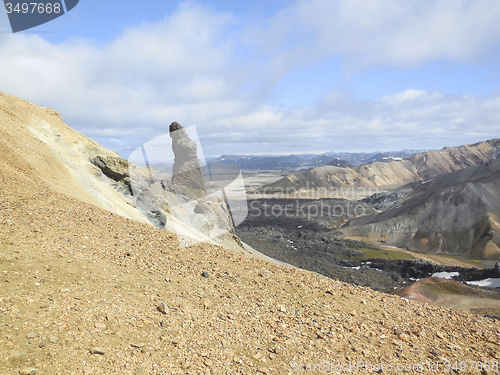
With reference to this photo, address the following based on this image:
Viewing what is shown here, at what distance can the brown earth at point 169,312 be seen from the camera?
5.98 metres

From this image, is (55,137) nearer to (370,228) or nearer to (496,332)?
(496,332)

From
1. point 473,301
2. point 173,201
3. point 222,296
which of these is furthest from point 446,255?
point 222,296

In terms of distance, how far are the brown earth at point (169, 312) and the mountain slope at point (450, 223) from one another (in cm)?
9463

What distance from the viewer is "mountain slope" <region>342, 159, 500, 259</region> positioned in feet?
280

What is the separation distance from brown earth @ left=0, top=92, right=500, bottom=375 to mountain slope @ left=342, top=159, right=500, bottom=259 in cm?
9463

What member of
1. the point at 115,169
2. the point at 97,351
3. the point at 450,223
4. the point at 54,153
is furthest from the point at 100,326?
the point at 450,223

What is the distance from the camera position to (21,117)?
24188mm

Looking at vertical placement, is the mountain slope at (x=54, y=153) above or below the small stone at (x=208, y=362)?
above

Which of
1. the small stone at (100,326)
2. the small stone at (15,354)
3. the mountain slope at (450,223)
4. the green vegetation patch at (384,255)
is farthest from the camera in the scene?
the mountain slope at (450,223)

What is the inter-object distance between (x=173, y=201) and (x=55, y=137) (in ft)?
53.2

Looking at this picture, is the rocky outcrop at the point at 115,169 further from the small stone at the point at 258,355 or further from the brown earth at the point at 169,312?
the small stone at the point at 258,355

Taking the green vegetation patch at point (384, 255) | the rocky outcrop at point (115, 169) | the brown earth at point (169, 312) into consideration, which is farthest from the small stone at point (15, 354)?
the green vegetation patch at point (384, 255)

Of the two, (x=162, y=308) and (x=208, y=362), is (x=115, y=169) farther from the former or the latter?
(x=208, y=362)

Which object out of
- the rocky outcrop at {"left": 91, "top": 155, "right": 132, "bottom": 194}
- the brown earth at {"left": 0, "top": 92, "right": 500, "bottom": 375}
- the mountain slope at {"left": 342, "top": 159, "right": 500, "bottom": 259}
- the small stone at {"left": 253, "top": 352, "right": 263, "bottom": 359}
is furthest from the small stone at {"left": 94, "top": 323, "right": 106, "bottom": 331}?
the mountain slope at {"left": 342, "top": 159, "right": 500, "bottom": 259}
